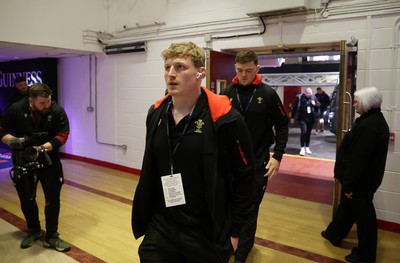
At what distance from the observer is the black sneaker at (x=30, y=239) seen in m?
3.27

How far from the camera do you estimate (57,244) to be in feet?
Result: 10.6

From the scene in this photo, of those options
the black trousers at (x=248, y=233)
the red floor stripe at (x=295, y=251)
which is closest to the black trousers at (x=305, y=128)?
the red floor stripe at (x=295, y=251)

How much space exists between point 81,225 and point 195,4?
354 cm

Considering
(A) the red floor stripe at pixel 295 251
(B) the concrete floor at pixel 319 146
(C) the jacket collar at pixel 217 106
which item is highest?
(C) the jacket collar at pixel 217 106

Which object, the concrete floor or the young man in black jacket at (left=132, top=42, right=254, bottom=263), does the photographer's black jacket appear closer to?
the young man in black jacket at (left=132, top=42, right=254, bottom=263)

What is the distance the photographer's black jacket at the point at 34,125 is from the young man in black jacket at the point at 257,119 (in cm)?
162

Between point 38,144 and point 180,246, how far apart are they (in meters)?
2.14

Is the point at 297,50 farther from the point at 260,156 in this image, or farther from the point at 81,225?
the point at 81,225

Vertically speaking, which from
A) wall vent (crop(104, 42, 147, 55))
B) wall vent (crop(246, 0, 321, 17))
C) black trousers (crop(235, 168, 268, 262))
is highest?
wall vent (crop(246, 0, 321, 17))

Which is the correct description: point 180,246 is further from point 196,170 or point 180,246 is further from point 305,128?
point 305,128

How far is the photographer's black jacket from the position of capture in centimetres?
313

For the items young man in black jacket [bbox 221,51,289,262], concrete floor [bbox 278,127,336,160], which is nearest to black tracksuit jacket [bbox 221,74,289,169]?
young man in black jacket [bbox 221,51,289,262]

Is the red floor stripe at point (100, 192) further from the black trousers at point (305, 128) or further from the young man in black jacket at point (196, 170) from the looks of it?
the black trousers at point (305, 128)

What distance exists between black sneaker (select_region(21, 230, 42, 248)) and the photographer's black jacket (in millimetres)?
842
